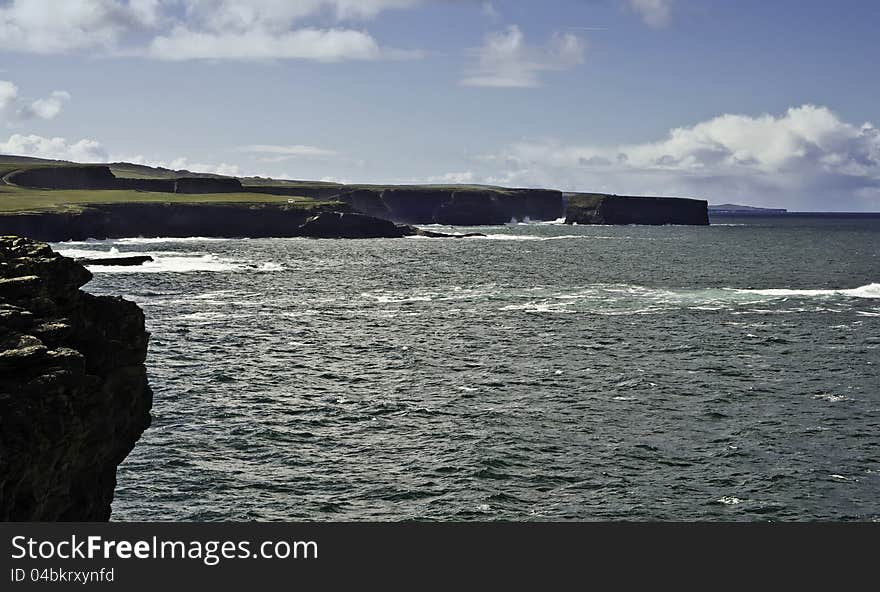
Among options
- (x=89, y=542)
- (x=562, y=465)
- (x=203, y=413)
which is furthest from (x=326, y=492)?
(x=89, y=542)

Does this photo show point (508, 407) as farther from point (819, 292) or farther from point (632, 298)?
point (819, 292)

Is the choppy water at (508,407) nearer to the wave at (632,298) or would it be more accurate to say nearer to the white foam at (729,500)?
the white foam at (729,500)

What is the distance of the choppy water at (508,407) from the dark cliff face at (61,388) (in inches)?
193

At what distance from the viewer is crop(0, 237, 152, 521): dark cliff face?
80.1ft

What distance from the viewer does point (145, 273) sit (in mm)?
132000

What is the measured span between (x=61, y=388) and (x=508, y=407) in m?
32.3

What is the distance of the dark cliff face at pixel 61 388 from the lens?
80.1ft

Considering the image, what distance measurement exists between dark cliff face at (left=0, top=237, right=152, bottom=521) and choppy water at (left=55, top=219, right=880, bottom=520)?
16.1 ft

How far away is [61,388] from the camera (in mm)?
25719

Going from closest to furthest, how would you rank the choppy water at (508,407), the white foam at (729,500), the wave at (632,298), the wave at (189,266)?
1. the white foam at (729,500)
2. the choppy water at (508,407)
3. the wave at (632,298)
4. the wave at (189,266)

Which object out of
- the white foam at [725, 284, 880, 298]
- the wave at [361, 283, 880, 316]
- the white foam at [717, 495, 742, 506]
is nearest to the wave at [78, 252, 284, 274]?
the wave at [361, 283, 880, 316]

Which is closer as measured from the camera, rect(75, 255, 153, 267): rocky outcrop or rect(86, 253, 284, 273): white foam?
rect(86, 253, 284, 273): white foam

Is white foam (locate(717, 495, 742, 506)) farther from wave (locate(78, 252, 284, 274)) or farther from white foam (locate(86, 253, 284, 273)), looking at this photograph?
white foam (locate(86, 253, 284, 273))

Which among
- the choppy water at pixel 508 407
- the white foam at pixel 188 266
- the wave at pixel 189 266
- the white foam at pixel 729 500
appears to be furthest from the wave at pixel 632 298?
the white foam at pixel 729 500
